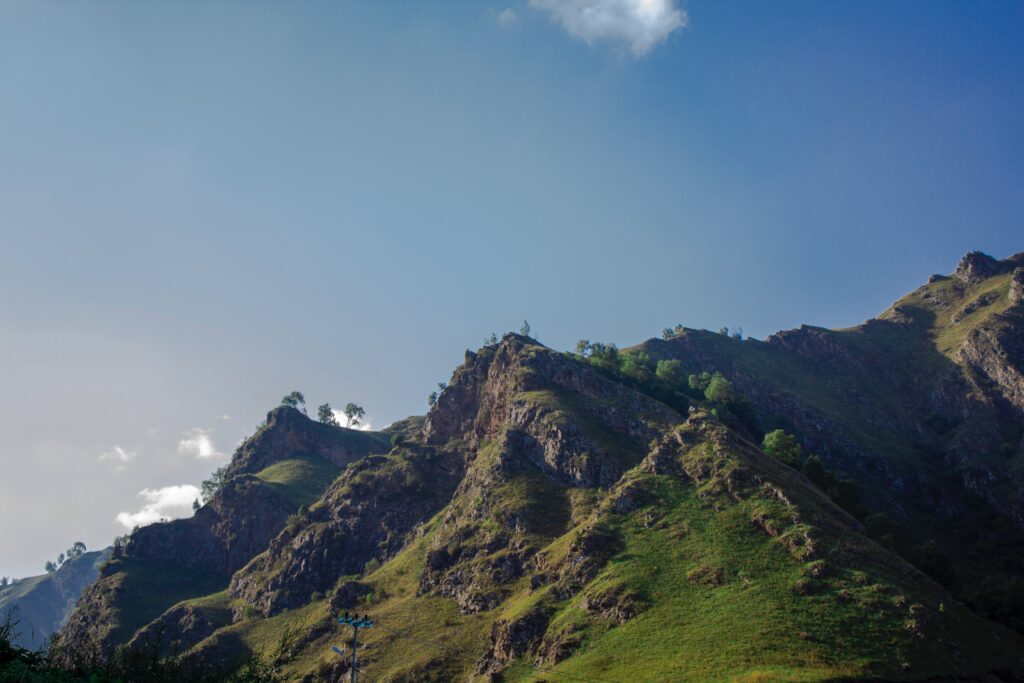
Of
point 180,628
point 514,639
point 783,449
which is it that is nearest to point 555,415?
point 783,449

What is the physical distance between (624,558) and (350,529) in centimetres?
8965

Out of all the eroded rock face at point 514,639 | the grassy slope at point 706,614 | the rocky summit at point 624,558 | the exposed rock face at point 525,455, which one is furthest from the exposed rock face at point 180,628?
the eroded rock face at point 514,639

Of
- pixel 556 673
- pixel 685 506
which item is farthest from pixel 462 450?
pixel 556 673

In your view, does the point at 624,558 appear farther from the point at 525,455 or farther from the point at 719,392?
the point at 719,392

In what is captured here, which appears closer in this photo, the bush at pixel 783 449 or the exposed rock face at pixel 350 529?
the bush at pixel 783 449

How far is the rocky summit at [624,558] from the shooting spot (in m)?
81.8

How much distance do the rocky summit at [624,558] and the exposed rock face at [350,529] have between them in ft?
2.16

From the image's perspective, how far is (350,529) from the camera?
169500 millimetres

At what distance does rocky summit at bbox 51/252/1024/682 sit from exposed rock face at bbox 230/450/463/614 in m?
0.66

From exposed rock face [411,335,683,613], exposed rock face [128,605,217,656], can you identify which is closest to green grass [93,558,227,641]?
exposed rock face [128,605,217,656]

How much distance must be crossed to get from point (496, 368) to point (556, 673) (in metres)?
117

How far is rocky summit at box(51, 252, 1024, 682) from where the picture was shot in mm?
81812

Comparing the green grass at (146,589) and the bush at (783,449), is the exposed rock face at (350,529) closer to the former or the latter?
the green grass at (146,589)

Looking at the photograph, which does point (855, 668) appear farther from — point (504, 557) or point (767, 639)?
point (504, 557)
